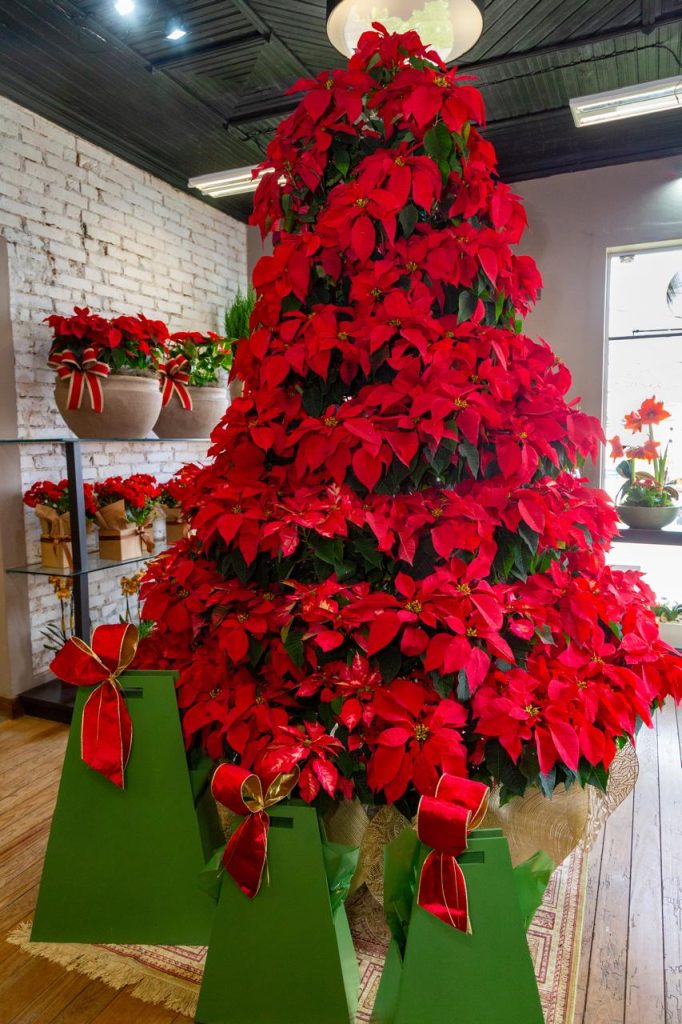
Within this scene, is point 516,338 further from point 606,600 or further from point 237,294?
point 237,294

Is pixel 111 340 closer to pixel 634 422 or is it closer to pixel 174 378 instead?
pixel 174 378

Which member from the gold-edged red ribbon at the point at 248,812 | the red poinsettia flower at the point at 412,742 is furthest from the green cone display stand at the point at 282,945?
the red poinsettia flower at the point at 412,742

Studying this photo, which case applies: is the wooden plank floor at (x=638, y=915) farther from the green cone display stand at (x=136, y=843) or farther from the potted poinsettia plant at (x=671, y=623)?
the potted poinsettia plant at (x=671, y=623)

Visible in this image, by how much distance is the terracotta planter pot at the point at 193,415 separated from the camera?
3.24 m

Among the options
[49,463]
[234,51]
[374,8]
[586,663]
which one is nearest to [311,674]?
[586,663]

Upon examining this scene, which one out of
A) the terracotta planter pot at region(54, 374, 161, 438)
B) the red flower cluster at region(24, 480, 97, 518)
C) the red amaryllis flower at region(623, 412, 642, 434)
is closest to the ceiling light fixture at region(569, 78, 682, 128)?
the red amaryllis flower at region(623, 412, 642, 434)

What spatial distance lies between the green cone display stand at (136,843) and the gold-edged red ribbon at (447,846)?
457 millimetres

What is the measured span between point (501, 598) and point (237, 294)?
11.6 ft

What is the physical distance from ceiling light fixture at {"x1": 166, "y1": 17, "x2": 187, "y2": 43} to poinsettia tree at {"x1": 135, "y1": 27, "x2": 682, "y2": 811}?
1.51 m

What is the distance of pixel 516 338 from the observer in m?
1.24

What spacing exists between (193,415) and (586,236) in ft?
7.63

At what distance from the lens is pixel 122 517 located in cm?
288

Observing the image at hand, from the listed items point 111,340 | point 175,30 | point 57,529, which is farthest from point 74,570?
point 175,30

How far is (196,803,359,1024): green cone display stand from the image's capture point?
3.41 ft
